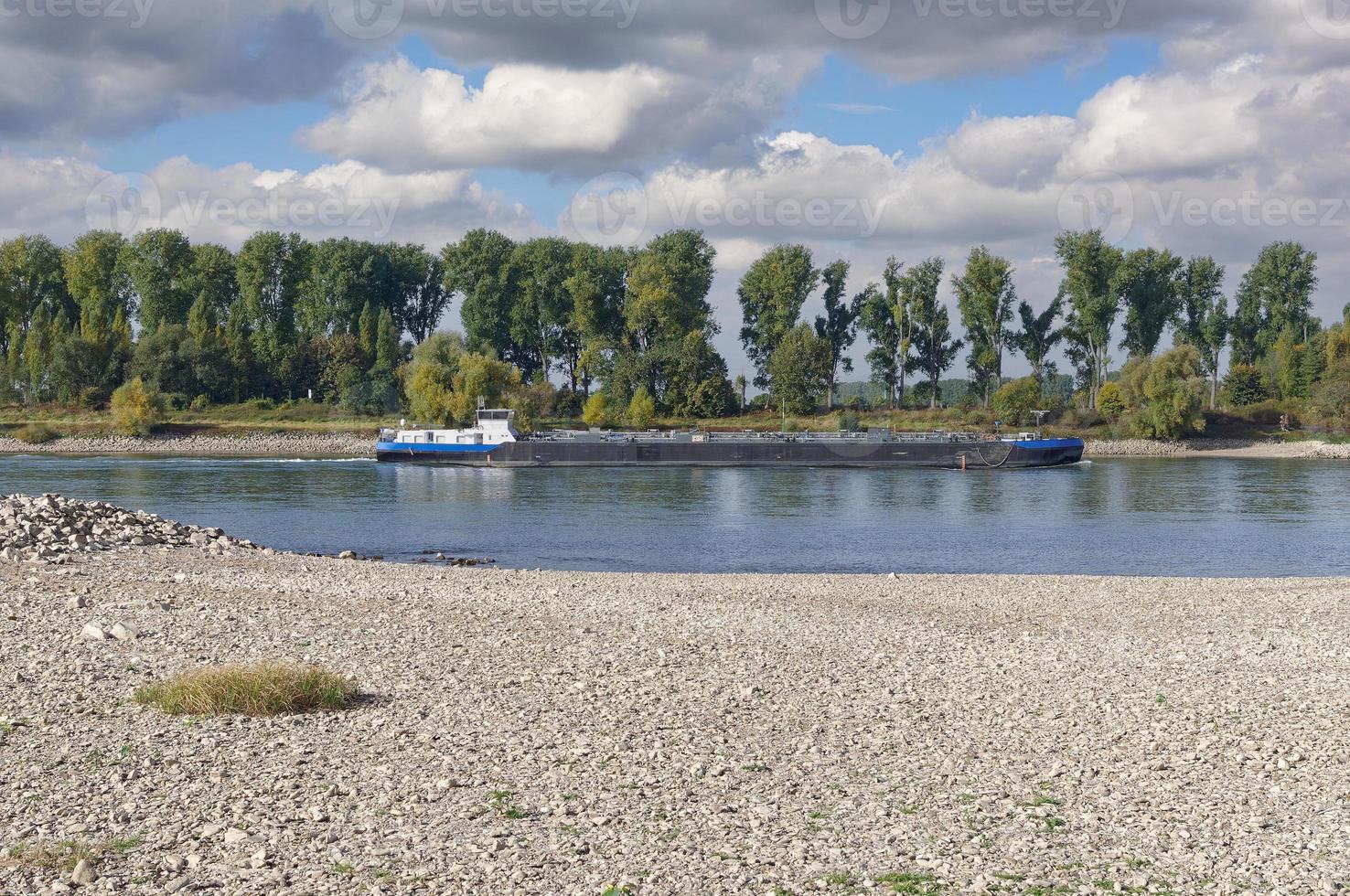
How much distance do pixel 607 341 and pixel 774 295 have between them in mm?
18149

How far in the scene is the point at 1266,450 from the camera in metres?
96.1

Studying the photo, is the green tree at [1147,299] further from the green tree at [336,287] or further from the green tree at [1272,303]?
the green tree at [336,287]

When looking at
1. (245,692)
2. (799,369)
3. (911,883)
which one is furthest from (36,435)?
(911,883)

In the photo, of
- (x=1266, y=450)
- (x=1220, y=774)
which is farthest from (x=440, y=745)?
(x=1266, y=450)

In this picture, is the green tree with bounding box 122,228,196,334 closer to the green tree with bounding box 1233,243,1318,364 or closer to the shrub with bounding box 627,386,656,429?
the shrub with bounding box 627,386,656,429

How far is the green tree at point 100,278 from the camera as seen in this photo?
120 meters

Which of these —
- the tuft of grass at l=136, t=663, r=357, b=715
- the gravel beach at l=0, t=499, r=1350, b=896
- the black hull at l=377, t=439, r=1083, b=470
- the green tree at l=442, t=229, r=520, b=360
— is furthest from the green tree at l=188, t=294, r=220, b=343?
the tuft of grass at l=136, t=663, r=357, b=715

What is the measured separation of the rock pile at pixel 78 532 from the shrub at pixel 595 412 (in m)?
77.3

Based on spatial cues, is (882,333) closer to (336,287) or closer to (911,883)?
(336,287)

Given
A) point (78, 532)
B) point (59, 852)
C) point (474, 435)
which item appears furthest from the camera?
point (474, 435)

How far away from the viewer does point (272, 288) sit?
121438 millimetres

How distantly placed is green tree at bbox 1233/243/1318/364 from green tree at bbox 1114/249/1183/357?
10888 mm

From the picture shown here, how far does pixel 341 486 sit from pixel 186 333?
67297 millimetres

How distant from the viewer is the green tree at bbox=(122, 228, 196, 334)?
4729 inches
